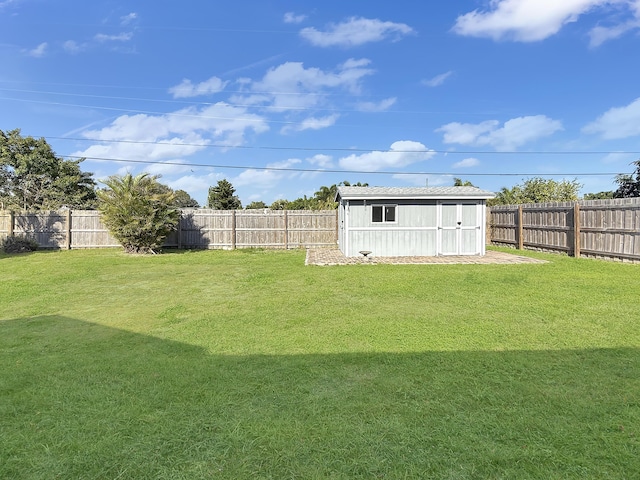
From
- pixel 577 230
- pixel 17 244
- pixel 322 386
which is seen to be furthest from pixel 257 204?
pixel 322 386

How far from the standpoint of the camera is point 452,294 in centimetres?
645

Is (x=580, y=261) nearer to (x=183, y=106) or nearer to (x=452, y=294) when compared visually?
(x=452, y=294)

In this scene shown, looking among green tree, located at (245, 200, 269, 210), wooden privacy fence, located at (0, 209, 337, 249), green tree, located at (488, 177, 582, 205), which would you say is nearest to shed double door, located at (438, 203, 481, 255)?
wooden privacy fence, located at (0, 209, 337, 249)

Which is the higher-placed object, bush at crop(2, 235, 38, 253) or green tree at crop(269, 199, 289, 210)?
green tree at crop(269, 199, 289, 210)

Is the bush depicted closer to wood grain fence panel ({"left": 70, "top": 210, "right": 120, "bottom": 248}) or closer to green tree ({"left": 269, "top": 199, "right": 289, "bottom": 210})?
wood grain fence panel ({"left": 70, "top": 210, "right": 120, "bottom": 248})

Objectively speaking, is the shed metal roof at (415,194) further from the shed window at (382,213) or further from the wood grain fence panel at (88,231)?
the wood grain fence panel at (88,231)

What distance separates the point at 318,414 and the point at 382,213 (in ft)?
34.6

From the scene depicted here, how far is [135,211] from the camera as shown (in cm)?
1342

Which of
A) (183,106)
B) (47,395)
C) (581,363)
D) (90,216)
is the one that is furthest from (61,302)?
(183,106)

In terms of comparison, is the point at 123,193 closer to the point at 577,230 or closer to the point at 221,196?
the point at 577,230

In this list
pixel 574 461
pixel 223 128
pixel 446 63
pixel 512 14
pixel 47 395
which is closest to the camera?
pixel 574 461

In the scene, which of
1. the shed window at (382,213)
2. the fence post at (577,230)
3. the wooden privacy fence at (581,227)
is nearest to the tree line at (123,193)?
the shed window at (382,213)

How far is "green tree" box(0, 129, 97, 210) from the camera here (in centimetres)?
1845

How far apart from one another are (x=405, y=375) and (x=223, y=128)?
2396cm
